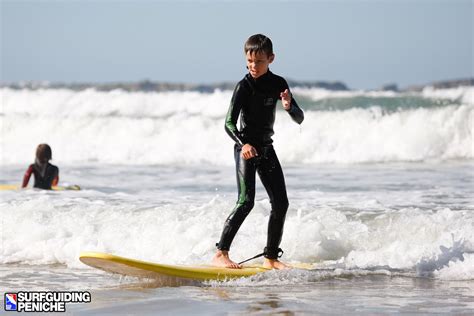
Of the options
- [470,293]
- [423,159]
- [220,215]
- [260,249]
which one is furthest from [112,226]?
[423,159]

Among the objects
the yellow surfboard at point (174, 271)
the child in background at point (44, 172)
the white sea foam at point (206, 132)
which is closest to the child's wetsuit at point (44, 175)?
the child in background at point (44, 172)

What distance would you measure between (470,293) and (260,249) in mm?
2265

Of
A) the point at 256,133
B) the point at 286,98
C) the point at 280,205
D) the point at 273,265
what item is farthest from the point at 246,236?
the point at 286,98

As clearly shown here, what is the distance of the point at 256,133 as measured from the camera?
6949 mm

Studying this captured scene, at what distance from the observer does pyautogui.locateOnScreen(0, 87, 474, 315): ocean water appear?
22.1 ft

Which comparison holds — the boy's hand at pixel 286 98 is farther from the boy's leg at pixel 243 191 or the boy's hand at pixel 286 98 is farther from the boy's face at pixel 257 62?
the boy's leg at pixel 243 191

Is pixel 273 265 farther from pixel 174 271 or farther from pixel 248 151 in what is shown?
pixel 248 151

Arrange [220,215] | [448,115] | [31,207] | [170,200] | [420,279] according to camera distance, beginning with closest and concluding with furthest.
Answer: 1. [420,279]
2. [220,215]
3. [31,207]
4. [170,200]
5. [448,115]

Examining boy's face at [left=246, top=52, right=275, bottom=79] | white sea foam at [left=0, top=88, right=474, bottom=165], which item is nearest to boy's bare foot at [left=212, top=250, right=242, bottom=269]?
boy's face at [left=246, top=52, right=275, bottom=79]

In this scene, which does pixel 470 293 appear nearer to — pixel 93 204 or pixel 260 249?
pixel 260 249

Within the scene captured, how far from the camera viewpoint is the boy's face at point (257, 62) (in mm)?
6785

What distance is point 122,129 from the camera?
84.3 feet

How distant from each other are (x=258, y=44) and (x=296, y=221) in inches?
102

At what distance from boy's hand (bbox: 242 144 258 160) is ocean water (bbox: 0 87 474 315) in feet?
3.24
